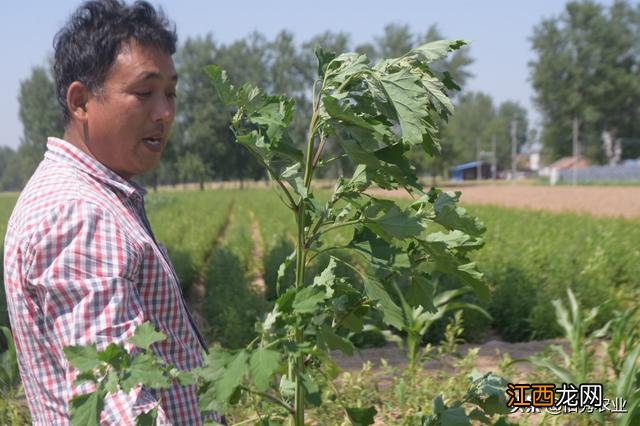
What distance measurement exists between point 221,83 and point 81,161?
1.21 ft

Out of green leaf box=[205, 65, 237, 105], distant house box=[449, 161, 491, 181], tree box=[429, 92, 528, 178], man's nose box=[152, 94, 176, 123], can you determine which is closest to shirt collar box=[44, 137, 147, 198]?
man's nose box=[152, 94, 176, 123]

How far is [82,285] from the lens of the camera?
3.37ft

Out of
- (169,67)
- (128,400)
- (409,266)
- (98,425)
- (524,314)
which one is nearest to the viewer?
(98,425)

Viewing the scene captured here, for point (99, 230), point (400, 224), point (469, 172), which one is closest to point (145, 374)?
point (99, 230)

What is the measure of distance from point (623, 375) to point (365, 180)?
245 centimetres

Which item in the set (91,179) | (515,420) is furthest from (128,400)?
(515,420)

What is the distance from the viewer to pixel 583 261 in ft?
25.6

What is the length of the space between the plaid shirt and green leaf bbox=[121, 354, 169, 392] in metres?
0.05

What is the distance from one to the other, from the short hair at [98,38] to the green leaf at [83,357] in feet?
1.87

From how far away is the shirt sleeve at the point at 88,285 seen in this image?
1.02 m

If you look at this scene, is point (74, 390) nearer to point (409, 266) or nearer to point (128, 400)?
point (128, 400)

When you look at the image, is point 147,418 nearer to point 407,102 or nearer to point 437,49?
point 407,102

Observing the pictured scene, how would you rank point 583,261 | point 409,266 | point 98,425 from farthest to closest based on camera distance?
point 583,261, point 409,266, point 98,425

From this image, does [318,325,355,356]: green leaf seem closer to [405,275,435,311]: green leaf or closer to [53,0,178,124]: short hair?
[405,275,435,311]: green leaf
